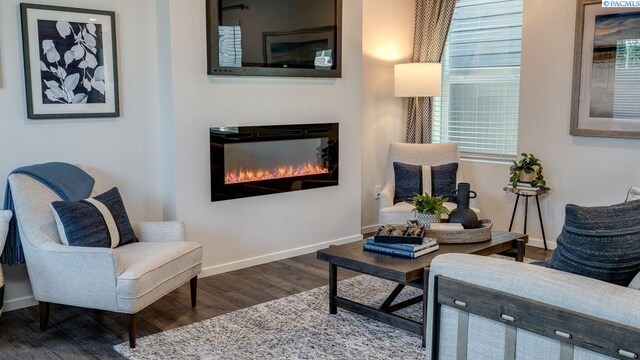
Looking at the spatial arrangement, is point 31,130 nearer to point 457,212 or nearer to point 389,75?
point 457,212

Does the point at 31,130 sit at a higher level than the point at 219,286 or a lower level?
higher

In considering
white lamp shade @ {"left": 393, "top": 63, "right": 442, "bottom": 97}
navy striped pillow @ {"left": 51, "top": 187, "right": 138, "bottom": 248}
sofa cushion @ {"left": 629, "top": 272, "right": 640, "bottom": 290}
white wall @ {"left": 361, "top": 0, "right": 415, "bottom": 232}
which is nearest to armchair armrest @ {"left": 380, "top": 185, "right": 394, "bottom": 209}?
white wall @ {"left": 361, "top": 0, "right": 415, "bottom": 232}

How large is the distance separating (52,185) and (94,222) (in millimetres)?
406

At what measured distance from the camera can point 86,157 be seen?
409 centimetres

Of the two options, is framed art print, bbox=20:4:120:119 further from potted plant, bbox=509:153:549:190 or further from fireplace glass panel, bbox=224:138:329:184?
potted plant, bbox=509:153:549:190

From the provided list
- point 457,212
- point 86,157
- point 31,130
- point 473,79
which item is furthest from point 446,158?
point 31,130

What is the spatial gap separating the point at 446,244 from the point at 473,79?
2.76m

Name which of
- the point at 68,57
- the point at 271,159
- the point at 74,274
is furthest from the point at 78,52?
the point at 271,159

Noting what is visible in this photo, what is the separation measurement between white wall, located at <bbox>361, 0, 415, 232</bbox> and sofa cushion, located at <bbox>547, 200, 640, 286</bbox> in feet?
12.3

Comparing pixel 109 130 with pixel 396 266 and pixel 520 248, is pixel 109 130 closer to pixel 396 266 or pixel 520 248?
pixel 396 266

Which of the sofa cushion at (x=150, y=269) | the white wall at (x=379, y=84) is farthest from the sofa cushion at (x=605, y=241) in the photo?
the white wall at (x=379, y=84)

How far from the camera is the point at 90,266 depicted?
322 centimetres

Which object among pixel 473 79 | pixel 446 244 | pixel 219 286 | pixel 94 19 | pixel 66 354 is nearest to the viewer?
pixel 66 354

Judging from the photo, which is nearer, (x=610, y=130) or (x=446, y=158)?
(x=610, y=130)
